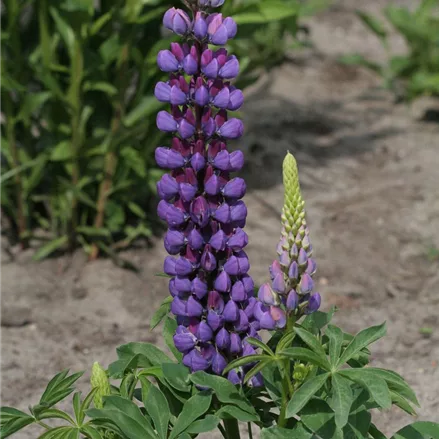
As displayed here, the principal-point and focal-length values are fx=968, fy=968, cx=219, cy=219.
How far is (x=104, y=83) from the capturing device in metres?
4.11

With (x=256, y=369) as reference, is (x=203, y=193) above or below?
above

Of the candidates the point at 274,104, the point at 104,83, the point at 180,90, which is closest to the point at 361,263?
the point at 104,83

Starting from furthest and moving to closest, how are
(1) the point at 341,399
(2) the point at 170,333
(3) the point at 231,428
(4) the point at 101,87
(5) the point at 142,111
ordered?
(5) the point at 142,111, (4) the point at 101,87, (2) the point at 170,333, (3) the point at 231,428, (1) the point at 341,399

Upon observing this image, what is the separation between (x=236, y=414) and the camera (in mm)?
2195

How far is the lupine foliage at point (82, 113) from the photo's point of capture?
13.4 feet

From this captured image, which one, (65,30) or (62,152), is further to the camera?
(62,152)

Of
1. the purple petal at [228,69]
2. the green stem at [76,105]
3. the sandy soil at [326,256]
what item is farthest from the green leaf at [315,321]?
the green stem at [76,105]

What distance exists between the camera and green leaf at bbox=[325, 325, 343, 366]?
2150mm

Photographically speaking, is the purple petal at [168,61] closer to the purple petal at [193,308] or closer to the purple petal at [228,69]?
the purple petal at [228,69]

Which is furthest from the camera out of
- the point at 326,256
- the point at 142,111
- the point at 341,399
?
the point at 326,256

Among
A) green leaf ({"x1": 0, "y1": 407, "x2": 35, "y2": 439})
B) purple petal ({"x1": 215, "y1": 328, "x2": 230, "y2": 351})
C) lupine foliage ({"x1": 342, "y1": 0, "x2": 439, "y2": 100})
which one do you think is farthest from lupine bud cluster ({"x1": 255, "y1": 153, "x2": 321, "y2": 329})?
lupine foliage ({"x1": 342, "y1": 0, "x2": 439, "y2": 100})

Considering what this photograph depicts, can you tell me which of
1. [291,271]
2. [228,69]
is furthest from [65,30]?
[291,271]

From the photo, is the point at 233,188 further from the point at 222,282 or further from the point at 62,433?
the point at 62,433

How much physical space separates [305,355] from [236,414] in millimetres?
241
